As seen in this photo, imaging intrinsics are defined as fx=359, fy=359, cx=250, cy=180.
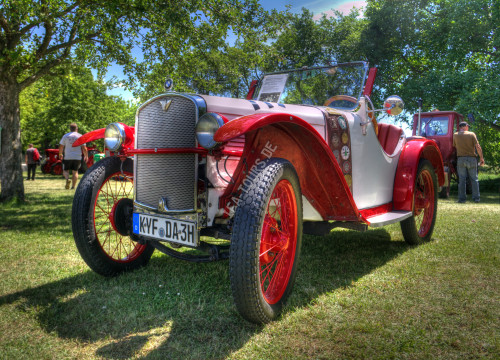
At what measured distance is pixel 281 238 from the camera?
7.94ft

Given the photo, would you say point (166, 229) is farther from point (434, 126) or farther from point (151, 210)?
point (434, 126)

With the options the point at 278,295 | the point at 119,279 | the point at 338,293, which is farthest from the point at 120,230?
the point at 338,293

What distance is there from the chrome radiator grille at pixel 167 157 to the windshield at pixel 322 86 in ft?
4.91

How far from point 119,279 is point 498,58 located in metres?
15.1

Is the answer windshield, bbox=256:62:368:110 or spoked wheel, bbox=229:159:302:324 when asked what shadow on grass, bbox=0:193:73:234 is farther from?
spoked wheel, bbox=229:159:302:324

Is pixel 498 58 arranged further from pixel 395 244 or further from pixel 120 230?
pixel 120 230

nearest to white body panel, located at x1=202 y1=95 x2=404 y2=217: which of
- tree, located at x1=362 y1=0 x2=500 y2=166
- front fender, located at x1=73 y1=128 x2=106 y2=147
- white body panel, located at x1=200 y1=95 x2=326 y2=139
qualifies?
white body panel, located at x1=200 y1=95 x2=326 y2=139

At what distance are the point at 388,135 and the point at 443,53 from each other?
13837 mm

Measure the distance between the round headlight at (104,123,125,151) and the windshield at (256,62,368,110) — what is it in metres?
1.61

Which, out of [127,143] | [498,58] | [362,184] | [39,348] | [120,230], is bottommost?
[39,348]

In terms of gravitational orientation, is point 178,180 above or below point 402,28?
below

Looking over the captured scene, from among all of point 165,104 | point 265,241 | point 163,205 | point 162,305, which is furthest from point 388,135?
point 162,305

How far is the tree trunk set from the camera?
7492 mm

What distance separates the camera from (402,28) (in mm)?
16422
